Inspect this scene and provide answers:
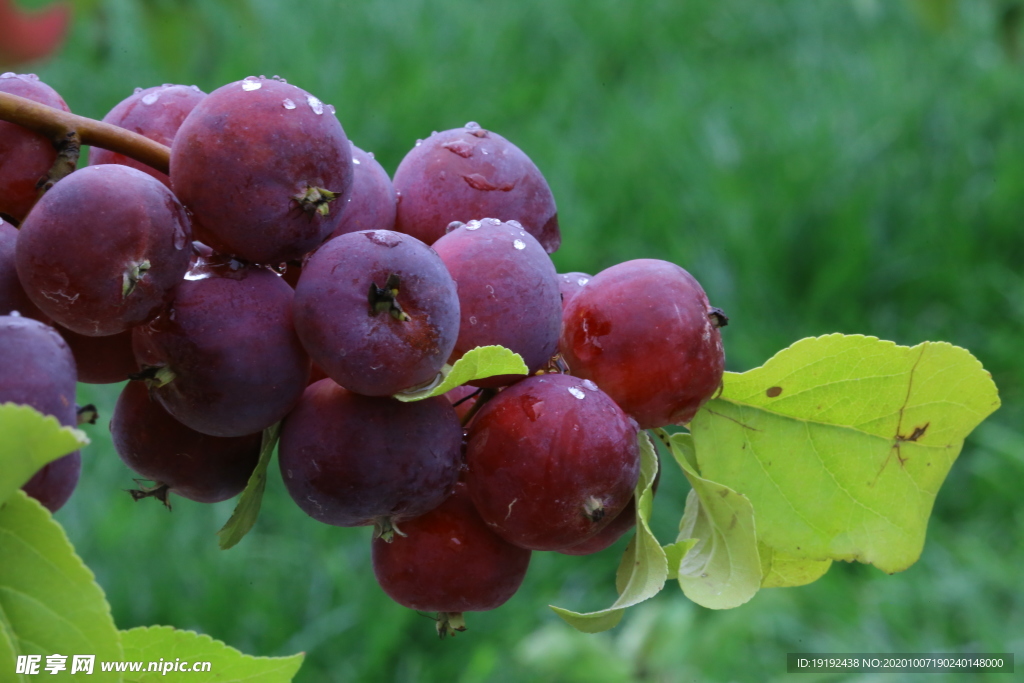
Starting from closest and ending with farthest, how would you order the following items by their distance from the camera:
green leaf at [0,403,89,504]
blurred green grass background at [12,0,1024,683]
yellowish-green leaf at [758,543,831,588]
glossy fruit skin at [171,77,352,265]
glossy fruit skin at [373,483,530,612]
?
green leaf at [0,403,89,504]
glossy fruit skin at [171,77,352,265]
glossy fruit skin at [373,483,530,612]
yellowish-green leaf at [758,543,831,588]
blurred green grass background at [12,0,1024,683]

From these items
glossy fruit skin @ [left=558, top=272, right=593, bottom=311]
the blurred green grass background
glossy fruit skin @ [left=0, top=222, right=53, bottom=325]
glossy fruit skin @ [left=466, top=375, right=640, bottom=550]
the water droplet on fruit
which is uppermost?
the water droplet on fruit

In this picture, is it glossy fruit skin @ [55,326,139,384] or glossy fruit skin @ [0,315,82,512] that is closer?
glossy fruit skin @ [0,315,82,512]

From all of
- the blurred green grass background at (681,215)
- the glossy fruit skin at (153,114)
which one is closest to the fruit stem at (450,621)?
the glossy fruit skin at (153,114)

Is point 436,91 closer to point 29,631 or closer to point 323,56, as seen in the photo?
point 323,56

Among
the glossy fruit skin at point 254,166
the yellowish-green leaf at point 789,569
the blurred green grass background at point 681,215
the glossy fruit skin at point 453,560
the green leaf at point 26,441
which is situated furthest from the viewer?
the blurred green grass background at point 681,215

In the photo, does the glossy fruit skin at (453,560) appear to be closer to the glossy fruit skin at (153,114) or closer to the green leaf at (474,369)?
the green leaf at (474,369)

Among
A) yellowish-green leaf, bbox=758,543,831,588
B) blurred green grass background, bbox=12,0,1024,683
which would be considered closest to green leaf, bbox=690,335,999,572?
yellowish-green leaf, bbox=758,543,831,588

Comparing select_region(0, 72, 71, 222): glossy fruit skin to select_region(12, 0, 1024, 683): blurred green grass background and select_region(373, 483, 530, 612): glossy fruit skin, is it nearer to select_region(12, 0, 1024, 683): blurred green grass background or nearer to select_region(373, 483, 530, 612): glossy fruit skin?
select_region(373, 483, 530, 612): glossy fruit skin
